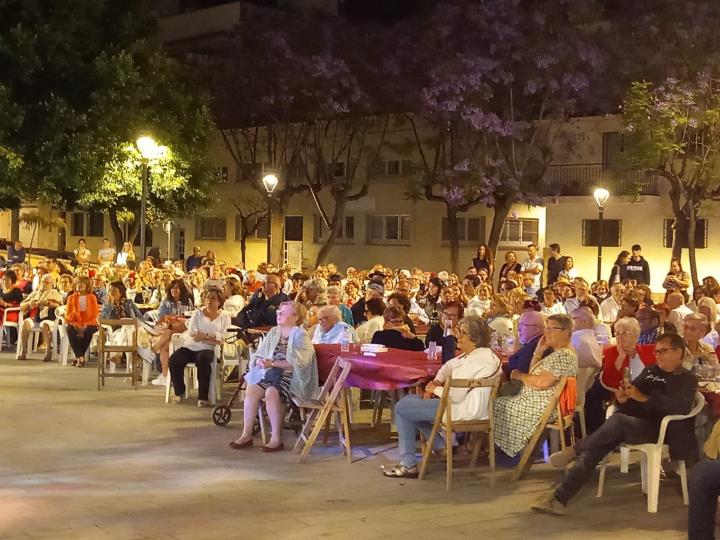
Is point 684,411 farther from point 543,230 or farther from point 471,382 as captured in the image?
point 543,230

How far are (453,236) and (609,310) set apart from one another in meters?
18.5

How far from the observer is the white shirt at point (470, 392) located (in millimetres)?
8555

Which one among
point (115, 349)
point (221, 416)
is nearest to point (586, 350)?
point (221, 416)

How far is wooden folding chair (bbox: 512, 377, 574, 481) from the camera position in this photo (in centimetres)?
837

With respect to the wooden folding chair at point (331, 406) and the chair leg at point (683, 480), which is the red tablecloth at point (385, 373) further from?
the chair leg at point (683, 480)

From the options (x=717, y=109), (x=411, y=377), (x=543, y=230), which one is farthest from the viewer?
(x=543, y=230)

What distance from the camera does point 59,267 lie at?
20.0 metres

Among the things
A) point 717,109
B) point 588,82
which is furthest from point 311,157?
point 717,109

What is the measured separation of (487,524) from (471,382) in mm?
1294

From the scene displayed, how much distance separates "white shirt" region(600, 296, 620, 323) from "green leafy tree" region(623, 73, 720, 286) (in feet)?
39.4

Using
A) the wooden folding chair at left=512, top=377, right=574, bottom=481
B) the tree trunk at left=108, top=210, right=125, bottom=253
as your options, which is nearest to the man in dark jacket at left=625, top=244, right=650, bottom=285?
the wooden folding chair at left=512, top=377, right=574, bottom=481

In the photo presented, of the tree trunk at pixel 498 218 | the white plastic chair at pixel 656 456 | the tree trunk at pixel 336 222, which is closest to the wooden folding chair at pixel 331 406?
the white plastic chair at pixel 656 456

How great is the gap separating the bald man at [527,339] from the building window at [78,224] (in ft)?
136

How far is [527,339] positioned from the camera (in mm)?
9320
